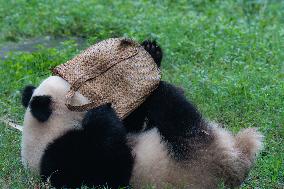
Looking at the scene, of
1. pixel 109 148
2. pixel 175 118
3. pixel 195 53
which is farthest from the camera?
pixel 195 53

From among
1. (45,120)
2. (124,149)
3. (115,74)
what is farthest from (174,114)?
(45,120)

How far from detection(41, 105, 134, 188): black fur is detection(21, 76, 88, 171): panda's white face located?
0.05 m

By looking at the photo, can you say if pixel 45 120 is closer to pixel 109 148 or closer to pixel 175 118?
pixel 109 148

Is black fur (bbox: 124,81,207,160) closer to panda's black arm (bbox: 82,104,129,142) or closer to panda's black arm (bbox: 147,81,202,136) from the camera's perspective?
panda's black arm (bbox: 147,81,202,136)

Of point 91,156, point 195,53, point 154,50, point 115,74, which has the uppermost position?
point 154,50

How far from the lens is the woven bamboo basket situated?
15.9ft

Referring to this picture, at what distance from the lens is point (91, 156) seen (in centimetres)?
457

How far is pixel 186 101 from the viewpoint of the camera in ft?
15.5

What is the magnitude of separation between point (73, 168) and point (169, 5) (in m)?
6.32

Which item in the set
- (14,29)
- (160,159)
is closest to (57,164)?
(160,159)

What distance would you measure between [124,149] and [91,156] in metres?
0.22

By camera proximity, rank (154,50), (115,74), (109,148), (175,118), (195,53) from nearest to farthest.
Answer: (109,148)
(175,118)
(115,74)
(154,50)
(195,53)

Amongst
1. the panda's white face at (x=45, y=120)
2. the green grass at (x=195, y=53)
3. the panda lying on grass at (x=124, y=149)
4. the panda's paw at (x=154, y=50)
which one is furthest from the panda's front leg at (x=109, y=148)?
the panda's paw at (x=154, y=50)

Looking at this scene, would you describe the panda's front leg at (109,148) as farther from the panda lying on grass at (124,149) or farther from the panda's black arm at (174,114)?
the panda's black arm at (174,114)
